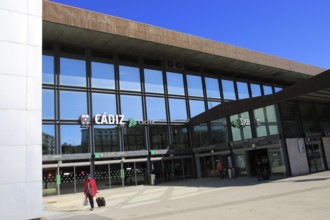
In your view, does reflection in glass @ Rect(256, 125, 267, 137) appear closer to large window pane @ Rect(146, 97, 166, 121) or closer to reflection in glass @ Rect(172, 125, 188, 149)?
reflection in glass @ Rect(172, 125, 188, 149)

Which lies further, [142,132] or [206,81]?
[206,81]

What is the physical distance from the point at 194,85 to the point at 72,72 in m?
12.2

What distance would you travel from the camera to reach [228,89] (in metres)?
34.9

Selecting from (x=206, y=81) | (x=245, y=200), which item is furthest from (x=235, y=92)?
(x=245, y=200)

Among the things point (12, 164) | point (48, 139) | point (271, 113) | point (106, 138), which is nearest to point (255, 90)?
point (271, 113)

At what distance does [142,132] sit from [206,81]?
9.61 m

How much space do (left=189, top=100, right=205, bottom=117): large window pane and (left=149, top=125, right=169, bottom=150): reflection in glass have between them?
3601 mm

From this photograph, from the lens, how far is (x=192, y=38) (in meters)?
29.3

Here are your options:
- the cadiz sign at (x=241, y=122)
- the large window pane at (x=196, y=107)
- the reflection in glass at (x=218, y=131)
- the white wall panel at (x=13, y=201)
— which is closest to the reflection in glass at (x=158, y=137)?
the large window pane at (x=196, y=107)

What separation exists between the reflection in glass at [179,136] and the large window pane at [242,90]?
8890 millimetres

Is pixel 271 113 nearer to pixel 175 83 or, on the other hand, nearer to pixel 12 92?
pixel 175 83

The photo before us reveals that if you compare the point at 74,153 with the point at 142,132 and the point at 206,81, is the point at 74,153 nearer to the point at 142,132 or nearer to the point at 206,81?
the point at 142,132

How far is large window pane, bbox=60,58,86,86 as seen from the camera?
2530 centimetres

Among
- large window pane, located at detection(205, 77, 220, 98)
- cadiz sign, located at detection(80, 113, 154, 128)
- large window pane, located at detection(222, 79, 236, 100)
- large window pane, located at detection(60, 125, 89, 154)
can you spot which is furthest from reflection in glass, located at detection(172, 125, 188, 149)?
large window pane, located at detection(60, 125, 89, 154)
